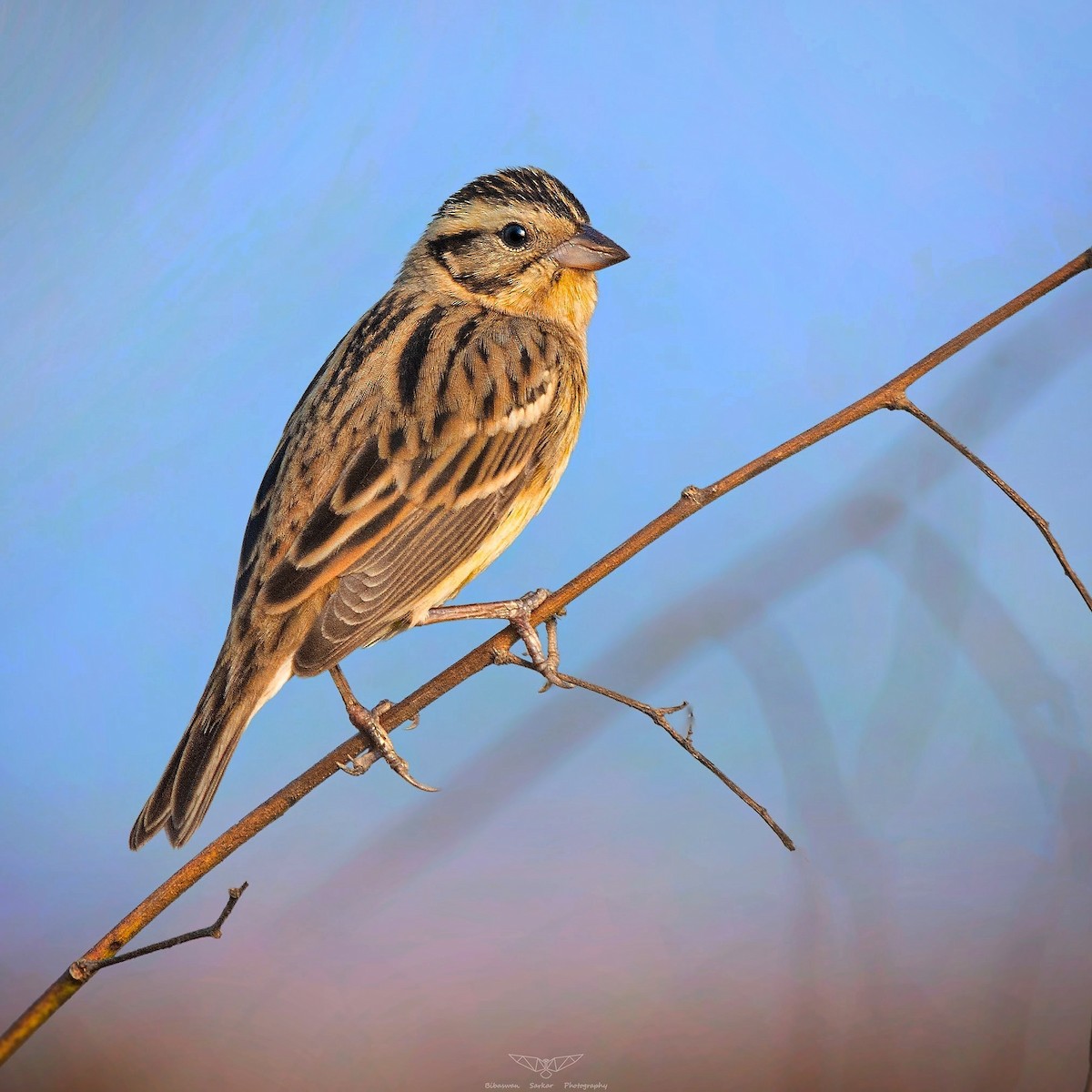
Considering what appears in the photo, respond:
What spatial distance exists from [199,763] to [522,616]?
650 mm

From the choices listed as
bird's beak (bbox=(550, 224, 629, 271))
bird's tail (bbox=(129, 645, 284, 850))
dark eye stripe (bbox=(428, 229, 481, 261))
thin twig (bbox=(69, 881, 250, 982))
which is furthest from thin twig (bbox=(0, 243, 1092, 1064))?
dark eye stripe (bbox=(428, 229, 481, 261))

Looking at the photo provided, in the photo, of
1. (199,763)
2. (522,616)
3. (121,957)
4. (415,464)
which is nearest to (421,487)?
(415,464)

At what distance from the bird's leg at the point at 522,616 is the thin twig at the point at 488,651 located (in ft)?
0.58

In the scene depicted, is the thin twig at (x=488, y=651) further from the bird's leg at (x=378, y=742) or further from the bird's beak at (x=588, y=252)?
the bird's beak at (x=588, y=252)

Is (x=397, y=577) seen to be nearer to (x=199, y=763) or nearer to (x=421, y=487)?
(x=421, y=487)

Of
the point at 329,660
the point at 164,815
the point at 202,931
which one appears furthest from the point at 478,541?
the point at 202,931

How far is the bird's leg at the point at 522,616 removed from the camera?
2.18 m

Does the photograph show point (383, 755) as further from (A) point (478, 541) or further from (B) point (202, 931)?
(B) point (202, 931)

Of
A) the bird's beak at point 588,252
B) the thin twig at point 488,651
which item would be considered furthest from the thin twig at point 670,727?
the bird's beak at point 588,252

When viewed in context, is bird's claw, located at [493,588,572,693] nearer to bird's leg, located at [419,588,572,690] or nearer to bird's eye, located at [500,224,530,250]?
bird's leg, located at [419,588,572,690]

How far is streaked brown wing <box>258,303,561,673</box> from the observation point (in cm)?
222

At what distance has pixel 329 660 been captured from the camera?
6.97 ft

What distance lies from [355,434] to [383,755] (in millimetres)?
671

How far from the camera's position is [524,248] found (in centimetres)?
278
